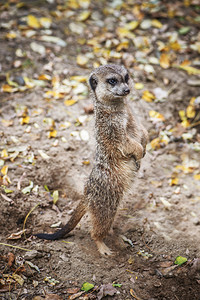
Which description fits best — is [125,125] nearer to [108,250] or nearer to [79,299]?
[108,250]

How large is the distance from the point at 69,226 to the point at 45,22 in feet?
12.6

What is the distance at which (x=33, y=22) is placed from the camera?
551 cm

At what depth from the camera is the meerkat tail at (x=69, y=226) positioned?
119 inches

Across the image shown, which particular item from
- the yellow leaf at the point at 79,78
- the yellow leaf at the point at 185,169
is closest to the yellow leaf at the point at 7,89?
A: the yellow leaf at the point at 79,78

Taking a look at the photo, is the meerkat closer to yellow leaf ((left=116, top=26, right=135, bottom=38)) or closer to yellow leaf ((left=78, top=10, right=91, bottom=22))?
yellow leaf ((left=116, top=26, right=135, bottom=38))

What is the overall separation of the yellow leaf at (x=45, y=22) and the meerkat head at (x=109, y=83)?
2967 mm

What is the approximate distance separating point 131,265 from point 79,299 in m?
0.61

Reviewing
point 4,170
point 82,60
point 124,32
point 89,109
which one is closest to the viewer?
point 4,170

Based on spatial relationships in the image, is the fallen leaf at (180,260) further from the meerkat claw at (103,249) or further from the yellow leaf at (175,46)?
the yellow leaf at (175,46)

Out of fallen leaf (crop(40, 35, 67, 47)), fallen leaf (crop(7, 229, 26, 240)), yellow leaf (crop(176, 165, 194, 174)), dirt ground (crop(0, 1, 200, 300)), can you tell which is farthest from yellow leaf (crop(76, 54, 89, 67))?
fallen leaf (crop(7, 229, 26, 240))

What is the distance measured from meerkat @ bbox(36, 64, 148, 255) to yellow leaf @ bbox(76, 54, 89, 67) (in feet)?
6.76

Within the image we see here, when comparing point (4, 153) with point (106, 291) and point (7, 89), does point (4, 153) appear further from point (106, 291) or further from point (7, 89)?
point (106, 291)

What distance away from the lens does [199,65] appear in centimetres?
501

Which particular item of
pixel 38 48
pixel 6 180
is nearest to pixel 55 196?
pixel 6 180
